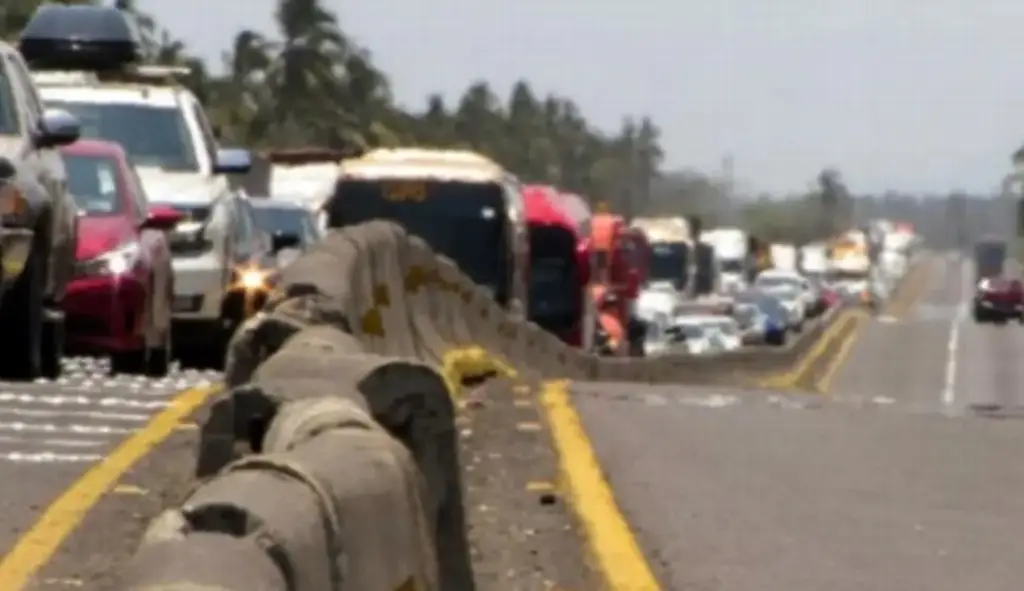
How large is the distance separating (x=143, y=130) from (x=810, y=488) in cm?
1190

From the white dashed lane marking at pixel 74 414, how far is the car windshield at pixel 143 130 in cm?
536

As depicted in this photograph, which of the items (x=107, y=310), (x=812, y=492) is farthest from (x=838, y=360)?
(x=812, y=492)

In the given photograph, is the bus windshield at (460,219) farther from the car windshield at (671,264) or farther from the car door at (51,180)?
the car windshield at (671,264)

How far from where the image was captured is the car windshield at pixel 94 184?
63.7 ft

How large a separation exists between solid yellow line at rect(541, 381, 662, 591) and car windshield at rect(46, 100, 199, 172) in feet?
25.6

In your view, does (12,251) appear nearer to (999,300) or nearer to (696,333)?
(696,333)

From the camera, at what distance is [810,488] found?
12.3 metres

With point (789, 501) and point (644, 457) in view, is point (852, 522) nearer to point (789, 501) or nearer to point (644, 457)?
point (789, 501)

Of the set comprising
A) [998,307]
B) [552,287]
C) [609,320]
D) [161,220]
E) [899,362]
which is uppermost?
[161,220]

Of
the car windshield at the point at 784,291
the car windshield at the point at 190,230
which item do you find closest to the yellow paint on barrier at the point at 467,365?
the car windshield at the point at 190,230

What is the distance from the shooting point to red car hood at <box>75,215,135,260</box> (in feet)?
61.5

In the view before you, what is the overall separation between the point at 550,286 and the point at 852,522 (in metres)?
30.7

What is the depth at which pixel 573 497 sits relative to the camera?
1156 cm

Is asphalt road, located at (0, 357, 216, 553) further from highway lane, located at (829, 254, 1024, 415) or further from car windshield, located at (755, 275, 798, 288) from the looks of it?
car windshield, located at (755, 275, 798, 288)
